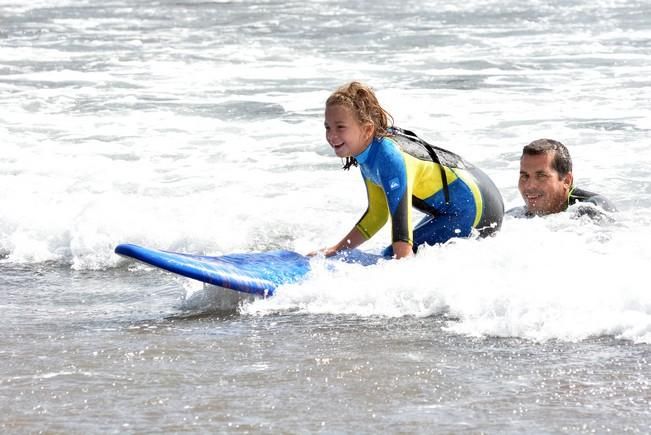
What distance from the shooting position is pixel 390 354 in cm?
412

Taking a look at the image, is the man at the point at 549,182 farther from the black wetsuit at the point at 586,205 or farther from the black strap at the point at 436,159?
the black strap at the point at 436,159

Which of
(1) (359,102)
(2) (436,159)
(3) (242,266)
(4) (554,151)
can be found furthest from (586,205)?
(3) (242,266)

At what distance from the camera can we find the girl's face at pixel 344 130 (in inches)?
192

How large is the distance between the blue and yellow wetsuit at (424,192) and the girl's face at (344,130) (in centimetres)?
8

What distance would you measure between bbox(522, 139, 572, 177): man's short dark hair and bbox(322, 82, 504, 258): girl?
268mm

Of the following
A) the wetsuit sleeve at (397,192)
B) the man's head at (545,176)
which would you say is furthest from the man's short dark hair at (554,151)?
the wetsuit sleeve at (397,192)

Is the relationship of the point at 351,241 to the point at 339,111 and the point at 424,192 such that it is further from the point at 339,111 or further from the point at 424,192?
the point at 339,111

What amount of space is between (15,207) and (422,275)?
10.7 ft

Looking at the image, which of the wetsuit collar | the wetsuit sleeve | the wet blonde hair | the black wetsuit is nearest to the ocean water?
the black wetsuit

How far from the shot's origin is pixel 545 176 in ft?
18.2

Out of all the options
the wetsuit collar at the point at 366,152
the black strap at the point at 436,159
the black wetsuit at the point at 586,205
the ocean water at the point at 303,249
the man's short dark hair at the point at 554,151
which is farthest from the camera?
the black wetsuit at the point at 586,205

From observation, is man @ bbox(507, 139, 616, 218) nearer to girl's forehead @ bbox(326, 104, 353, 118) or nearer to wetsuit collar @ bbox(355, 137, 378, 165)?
wetsuit collar @ bbox(355, 137, 378, 165)

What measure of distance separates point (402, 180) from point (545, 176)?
987 millimetres

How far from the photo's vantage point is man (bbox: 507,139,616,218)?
550 centimetres
